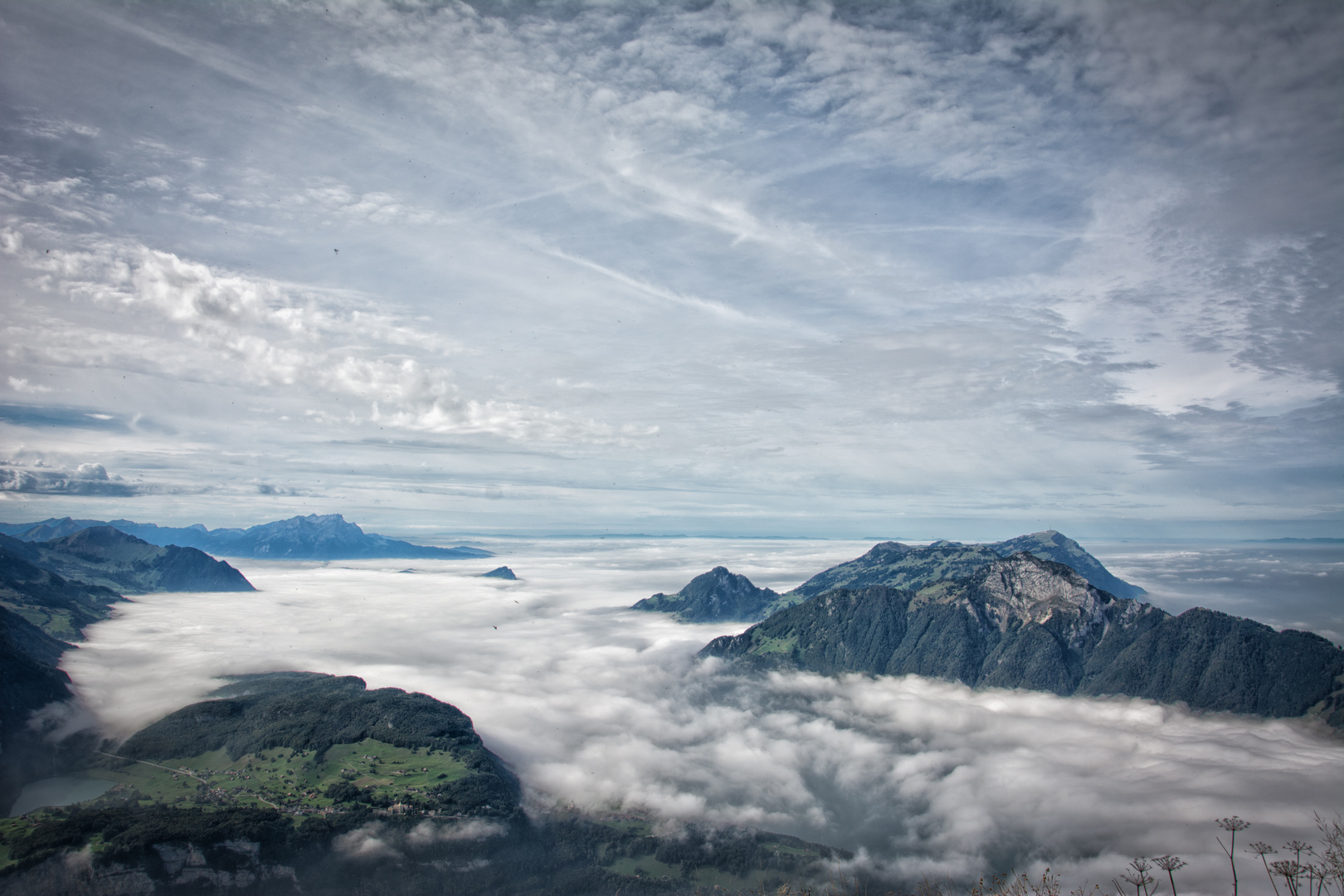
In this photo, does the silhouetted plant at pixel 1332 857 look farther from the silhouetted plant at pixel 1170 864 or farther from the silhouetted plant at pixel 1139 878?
the silhouetted plant at pixel 1139 878

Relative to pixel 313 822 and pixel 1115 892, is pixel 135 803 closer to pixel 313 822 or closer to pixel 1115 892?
pixel 313 822

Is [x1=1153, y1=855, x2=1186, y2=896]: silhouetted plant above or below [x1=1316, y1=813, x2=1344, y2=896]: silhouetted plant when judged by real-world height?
above

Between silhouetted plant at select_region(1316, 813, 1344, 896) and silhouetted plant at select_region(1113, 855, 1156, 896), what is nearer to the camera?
silhouetted plant at select_region(1113, 855, 1156, 896)

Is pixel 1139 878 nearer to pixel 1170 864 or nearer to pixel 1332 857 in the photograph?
pixel 1332 857

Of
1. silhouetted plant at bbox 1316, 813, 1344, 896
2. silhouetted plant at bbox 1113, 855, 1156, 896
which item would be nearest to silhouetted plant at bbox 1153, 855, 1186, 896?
silhouetted plant at bbox 1113, 855, 1156, 896

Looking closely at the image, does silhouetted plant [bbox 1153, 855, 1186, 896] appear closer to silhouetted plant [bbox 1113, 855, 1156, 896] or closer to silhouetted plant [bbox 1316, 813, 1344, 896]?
silhouetted plant [bbox 1113, 855, 1156, 896]

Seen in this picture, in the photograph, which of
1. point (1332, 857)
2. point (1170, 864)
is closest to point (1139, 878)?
point (1332, 857)

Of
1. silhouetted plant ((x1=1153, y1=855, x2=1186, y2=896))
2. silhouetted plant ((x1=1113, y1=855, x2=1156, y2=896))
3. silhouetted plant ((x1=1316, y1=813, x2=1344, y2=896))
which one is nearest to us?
silhouetted plant ((x1=1153, y1=855, x2=1186, y2=896))

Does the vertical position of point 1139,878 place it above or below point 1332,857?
below

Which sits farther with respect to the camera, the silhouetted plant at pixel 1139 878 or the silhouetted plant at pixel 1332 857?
the silhouetted plant at pixel 1332 857

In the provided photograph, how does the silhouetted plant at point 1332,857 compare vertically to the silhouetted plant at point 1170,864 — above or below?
below

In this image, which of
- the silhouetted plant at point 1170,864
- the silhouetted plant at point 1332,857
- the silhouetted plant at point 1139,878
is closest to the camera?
the silhouetted plant at point 1170,864

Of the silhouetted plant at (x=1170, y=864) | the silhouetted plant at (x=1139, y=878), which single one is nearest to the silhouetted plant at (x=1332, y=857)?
the silhouetted plant at (x=1170, y=864)
